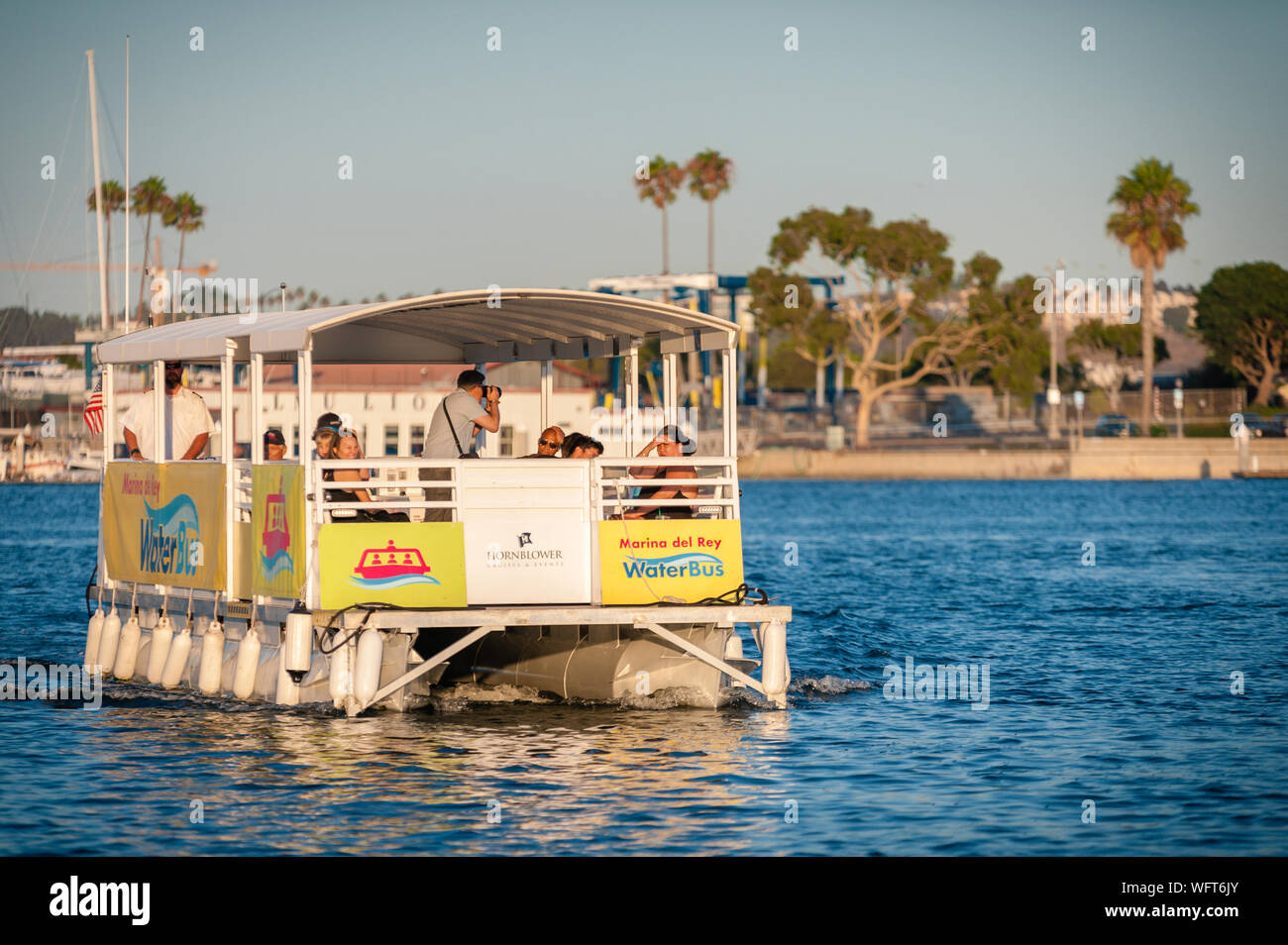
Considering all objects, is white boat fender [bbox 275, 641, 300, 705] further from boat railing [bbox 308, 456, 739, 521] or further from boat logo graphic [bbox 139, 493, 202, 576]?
boat logo graphic [bbox 139, 493, 202, 576]

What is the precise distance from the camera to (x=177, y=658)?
17125 millimetres

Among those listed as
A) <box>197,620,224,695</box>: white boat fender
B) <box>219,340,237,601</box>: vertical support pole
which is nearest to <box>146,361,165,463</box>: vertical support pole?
<box>219,340,237,601</box>: vertical support pole

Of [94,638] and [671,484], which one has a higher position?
[671,484]

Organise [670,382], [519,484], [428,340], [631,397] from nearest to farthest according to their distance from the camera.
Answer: [519,484]
[670,382]
[631,397]
[428,340]

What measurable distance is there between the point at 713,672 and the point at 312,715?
12.0ft

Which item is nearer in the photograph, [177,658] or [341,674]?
[341,674]

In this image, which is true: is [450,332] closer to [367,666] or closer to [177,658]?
→ [177,658]

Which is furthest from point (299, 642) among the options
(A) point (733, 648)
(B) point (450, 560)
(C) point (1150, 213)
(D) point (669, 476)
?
(C) point (1150, 213)

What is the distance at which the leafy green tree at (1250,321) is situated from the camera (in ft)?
419

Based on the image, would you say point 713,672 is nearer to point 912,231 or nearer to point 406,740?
point 406,740

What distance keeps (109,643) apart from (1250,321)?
122 m

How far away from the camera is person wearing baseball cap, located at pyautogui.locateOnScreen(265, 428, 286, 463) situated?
17.1 metres

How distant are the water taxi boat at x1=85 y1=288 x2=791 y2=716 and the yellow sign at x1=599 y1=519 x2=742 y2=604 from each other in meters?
0.02
